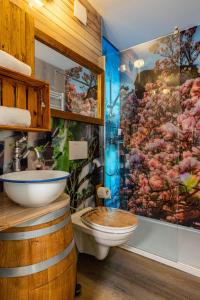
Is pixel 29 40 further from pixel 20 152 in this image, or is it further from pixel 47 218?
pixel 47 218

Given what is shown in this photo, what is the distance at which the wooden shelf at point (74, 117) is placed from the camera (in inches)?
60.7

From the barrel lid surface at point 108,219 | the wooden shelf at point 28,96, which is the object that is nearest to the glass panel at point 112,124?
the barrel lid surface at point 108,219

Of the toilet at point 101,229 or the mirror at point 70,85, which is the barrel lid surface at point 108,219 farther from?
the mirror at point 70,85

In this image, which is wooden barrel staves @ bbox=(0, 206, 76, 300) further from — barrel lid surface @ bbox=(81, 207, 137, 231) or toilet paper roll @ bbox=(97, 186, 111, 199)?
toilet paper roll @ bbox=(97, 186, 111, 199)

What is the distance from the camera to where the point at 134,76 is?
8.70ft

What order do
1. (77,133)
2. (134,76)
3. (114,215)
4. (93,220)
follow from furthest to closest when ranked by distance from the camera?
(134,76) → (77,133) → (114,215) → (93,220)

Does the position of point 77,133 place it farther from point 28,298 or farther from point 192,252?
point 192,252

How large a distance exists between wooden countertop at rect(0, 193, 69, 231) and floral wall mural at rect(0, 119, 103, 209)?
0.33 metres

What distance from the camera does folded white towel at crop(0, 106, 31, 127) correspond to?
1056 millimetres

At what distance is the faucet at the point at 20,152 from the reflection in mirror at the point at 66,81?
40cm

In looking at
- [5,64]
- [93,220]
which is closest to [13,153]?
[5,64]

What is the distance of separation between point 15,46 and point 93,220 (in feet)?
4.48

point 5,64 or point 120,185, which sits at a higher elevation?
point 5,64

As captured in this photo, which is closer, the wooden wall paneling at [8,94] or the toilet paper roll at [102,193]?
the wooden wall paneling at [8,94]
